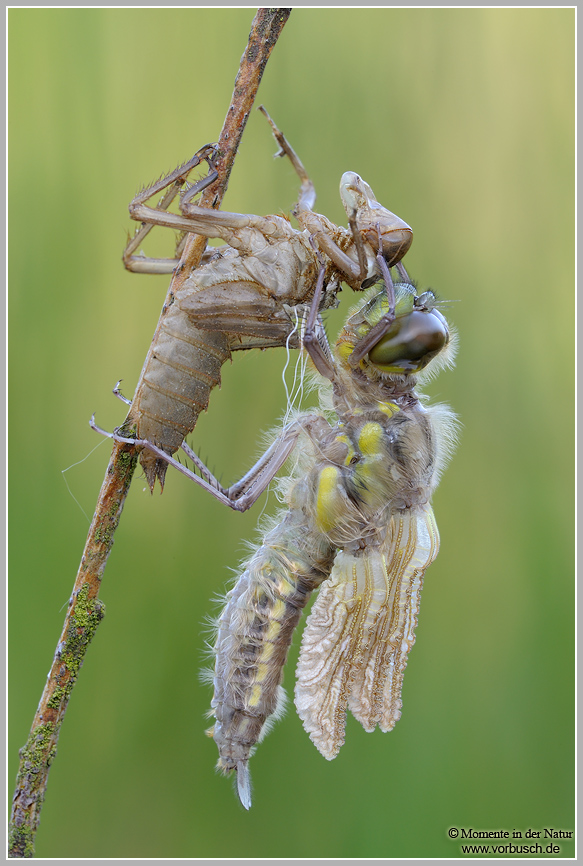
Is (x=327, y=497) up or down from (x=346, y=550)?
up

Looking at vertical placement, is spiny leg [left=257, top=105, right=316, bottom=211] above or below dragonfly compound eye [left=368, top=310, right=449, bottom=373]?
above

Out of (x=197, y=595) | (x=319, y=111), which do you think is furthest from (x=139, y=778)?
(x=319, y=111)

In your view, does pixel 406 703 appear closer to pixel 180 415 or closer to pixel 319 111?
pixel 180 415

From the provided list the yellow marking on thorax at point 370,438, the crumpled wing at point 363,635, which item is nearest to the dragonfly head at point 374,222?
the yellow marking on thorax at point 370,438

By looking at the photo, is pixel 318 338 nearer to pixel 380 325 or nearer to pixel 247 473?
pixel 380 325

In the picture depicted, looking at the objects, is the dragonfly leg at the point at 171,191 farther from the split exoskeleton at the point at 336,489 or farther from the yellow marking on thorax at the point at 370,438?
the yellow marking on thorax at the point at 370,438

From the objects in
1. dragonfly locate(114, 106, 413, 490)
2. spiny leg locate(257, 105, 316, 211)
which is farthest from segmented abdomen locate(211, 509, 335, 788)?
spiny leg locate(257, 105, 316, 211)

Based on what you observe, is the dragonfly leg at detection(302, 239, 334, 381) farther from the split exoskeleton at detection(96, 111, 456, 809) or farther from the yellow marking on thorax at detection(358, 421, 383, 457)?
the yellow marking on thorax at detection(358, 421, 383, 457)

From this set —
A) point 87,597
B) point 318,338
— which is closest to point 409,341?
point 318,338
